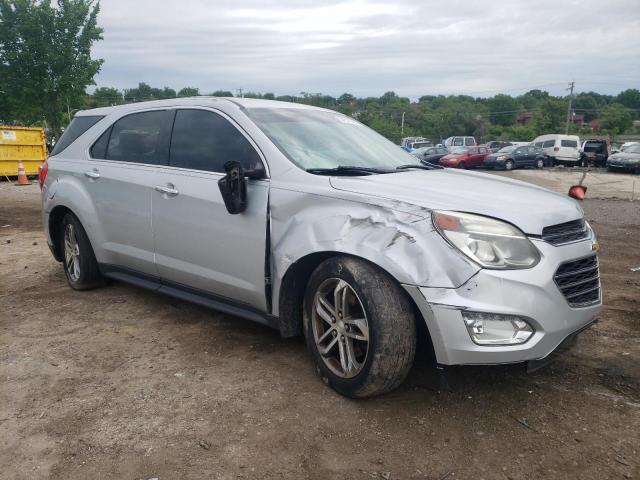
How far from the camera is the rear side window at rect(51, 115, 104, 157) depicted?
4.98 metres

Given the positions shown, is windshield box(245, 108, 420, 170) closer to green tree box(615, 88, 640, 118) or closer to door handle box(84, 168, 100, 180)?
door handle box(84, 168, 100, 180)

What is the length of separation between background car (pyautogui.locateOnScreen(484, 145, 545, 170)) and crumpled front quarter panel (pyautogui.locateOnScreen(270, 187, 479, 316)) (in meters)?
27.7

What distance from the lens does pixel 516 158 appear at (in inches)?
1157

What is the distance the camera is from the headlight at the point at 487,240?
2.67 meters

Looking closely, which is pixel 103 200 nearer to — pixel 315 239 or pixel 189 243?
pixel 189 243

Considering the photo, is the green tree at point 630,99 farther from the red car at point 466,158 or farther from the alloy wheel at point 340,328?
the alloy wheel at point 340,328

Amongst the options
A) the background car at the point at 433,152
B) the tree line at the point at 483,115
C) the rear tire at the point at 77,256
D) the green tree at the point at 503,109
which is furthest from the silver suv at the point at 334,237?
the green tree at the point at 503,109

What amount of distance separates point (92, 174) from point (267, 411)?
281 centimetres

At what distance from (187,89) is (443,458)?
2675cm

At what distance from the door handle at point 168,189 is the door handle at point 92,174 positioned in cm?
91

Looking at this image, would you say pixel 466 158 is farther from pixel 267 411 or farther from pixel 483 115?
pixel 483 115

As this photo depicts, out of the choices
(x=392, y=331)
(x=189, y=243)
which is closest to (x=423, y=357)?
(x=392, y=331)

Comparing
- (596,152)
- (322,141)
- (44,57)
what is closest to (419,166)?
(322,141)

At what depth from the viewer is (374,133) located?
4453 millimetres
